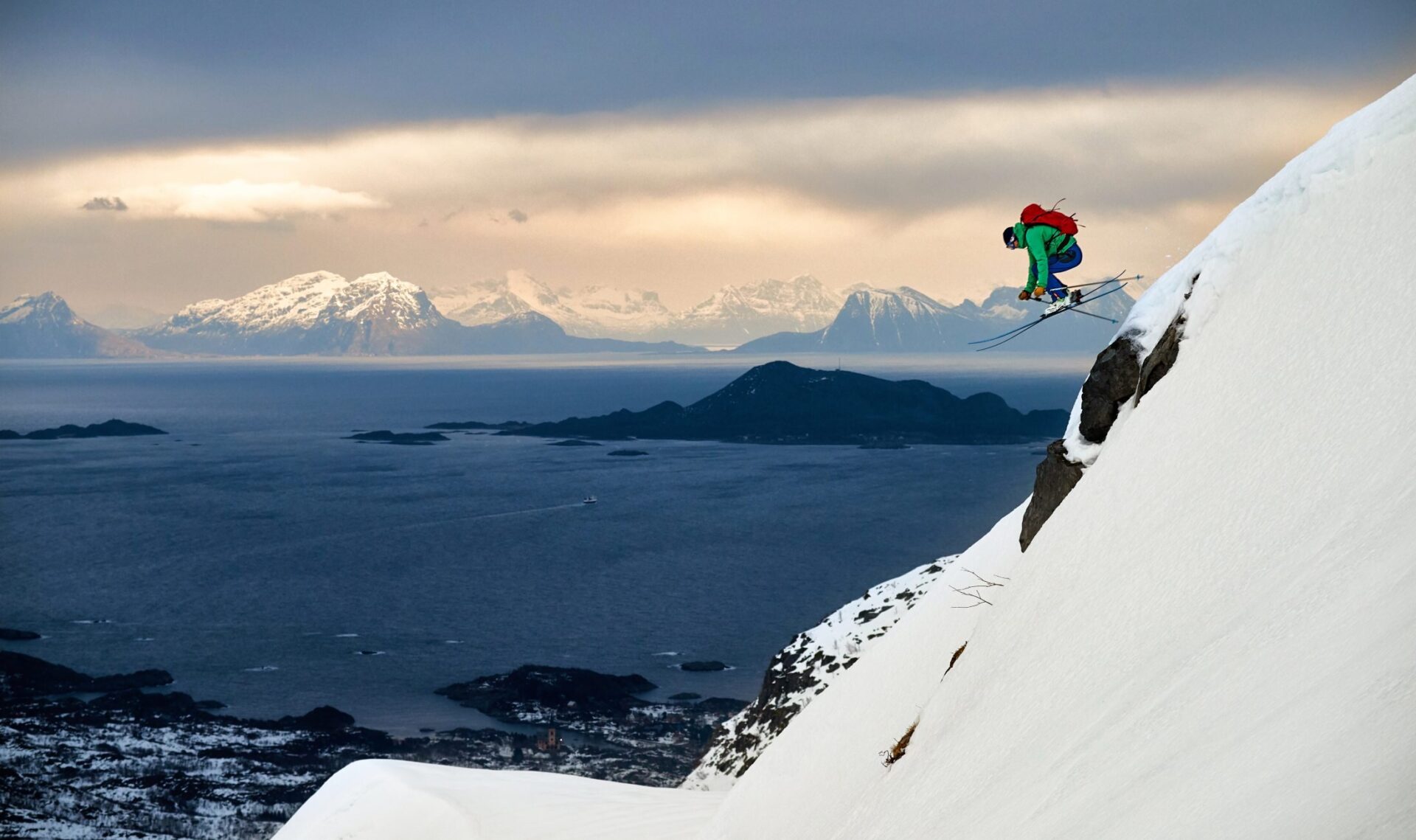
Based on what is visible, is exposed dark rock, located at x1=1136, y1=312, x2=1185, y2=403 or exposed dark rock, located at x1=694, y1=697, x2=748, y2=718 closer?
exposed dark rock, located at x1=1136, y1=312, x2=1185, y2=403

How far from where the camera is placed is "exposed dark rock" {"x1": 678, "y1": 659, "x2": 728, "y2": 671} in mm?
89562

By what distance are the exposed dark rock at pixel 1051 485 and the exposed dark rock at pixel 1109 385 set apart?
0.54 m

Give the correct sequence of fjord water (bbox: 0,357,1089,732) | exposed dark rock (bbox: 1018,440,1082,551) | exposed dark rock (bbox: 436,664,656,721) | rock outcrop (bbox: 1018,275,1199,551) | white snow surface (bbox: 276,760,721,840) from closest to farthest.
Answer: rock outcrop (bbox: 1018,275,1199,551), exposed dark rock (bbox: 1018,440,1082,551), white snow surface (bbox: 276,760,721,840), exposed dark rock (bbox: 436,664,656,721), fjord water (bbox: 0,357,1089,732)

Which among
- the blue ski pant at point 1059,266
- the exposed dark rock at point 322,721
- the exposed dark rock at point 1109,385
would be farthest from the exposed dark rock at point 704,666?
the exposed dark rock at point 1109,385

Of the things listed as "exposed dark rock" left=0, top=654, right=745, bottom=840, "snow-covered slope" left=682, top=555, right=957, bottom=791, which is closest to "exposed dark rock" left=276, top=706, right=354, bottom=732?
"exposed dark rock" left=0, top=654, right=745, bottom=840

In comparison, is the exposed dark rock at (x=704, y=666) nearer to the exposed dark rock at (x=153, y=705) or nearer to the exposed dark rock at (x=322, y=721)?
the exposed dark rock at (x=322, y=721)

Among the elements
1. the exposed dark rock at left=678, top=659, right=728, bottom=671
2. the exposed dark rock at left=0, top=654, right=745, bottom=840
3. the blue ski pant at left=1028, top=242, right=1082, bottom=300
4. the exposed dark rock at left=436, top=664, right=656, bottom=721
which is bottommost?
the exposed dark rock at left=0, top=654, right=745, bottom=840

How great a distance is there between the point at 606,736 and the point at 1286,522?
71536 mm

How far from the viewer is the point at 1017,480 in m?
184

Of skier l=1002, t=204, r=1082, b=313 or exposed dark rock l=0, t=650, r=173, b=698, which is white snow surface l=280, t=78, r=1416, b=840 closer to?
skier l=1002, t=204, r=1082, b=313

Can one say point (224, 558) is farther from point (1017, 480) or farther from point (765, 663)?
point (1017, 480)

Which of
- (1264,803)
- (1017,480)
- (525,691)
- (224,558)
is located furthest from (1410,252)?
(1017,480)

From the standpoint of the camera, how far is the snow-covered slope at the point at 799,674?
51281mm

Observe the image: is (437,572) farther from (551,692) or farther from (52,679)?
(551,692)
